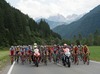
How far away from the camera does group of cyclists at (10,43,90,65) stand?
29.4m

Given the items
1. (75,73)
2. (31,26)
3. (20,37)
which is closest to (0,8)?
(20,37)

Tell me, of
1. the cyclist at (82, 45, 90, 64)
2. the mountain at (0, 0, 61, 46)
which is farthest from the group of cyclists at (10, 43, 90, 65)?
the mountain at (0, 0, 61, 46)

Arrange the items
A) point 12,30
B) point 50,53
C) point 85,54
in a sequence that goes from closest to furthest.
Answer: point 85,54, point 50,53, point 12,30

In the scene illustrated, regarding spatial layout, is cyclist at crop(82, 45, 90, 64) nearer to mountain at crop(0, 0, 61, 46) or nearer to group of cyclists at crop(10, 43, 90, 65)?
group of cyclists at crop(10, 43, 90, 65)

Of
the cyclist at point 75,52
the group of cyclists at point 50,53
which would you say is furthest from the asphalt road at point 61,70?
the cyclist at point 75,52

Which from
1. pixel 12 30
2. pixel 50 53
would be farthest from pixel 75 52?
pixel 12 30

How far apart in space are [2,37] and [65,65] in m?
110

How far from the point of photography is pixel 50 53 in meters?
32.8

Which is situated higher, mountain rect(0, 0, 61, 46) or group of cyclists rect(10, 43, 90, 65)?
mountain rect(0, 0, 61, 46)

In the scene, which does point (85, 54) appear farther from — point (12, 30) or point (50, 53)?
point (12, 30)

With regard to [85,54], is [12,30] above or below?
above

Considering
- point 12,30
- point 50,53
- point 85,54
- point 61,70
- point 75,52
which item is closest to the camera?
point 61,70

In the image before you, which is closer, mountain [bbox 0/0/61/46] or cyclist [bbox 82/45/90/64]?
cyclist [bbox 82/45/90/64]

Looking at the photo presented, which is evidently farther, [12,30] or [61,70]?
[12,30]
